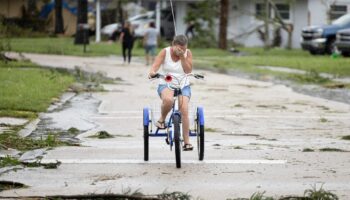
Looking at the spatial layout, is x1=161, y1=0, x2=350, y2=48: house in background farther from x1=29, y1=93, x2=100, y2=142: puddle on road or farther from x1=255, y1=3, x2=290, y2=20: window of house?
x1=29, y1=93, x2=100, y2=142: puddle on road

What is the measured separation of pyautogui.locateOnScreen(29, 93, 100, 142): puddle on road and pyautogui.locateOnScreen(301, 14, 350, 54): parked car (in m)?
22.2

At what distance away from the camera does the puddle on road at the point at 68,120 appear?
1531 centimetres

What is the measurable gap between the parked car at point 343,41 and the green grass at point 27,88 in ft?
46.5

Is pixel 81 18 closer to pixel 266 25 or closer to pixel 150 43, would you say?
pixel 266 25

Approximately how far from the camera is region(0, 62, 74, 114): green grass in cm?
1841

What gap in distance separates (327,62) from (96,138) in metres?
22.5

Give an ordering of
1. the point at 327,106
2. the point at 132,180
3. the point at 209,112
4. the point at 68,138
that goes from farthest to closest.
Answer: the point at 327,106
the point at 209,112
the point at 68,138
the point at 132,180

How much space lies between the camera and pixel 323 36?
42.3 meters

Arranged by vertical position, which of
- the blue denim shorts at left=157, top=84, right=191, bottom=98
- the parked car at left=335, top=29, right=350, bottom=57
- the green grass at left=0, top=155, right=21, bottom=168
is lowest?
Result: the green grass at left=0, top=155, right=21, bottom=168

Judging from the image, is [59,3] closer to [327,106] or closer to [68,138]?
[327,106]

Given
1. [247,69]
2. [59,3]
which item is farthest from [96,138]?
[59,3]

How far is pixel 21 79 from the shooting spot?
942 inches

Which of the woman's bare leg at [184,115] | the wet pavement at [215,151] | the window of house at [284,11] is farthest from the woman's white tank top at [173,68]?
the window of house at [284,11]

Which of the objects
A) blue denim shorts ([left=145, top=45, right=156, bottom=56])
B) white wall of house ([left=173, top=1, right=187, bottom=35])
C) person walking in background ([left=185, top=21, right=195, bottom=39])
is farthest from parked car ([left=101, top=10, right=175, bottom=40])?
blue denim shorts ([left=145, top=45, right=156, bottom=56])
